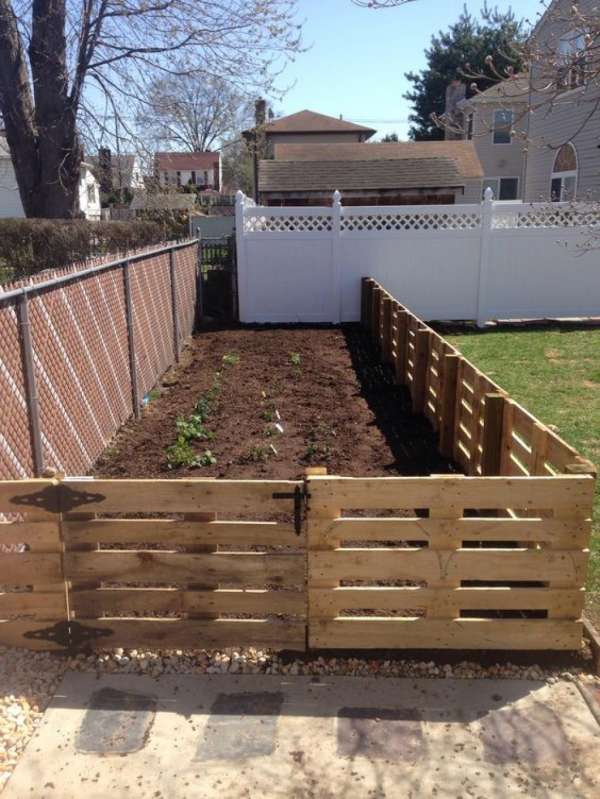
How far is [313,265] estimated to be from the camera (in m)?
13.6

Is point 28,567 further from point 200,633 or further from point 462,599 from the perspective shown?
point 462,599

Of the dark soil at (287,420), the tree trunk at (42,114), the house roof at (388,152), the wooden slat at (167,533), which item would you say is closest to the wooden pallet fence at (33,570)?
the wooden slat at (167,533)

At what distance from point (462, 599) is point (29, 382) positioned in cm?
274

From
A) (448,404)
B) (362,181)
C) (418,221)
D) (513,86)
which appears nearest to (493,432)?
(448,404)

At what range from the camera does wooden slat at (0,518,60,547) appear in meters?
3.17

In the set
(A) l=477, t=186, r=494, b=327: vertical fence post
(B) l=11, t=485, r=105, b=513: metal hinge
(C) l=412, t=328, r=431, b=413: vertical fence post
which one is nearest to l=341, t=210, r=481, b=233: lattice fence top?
(A) l=477, t=186, r=494, b=327: vertical fence post

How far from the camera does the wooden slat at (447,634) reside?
10.5 feet

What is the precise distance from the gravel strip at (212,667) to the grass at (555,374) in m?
1.01

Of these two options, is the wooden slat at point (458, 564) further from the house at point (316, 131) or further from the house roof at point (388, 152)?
the house at point (316, 131)

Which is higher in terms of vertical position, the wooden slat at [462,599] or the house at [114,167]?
the house at [114,167]

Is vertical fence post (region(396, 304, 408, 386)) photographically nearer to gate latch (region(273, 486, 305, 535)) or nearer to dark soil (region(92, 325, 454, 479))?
dark soil (region(92, 325, 454, 479))

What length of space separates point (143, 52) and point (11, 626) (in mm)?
12941

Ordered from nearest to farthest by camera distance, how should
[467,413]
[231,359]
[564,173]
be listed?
[467,413], [231,359], [564,173]

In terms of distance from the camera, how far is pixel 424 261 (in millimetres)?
13539
